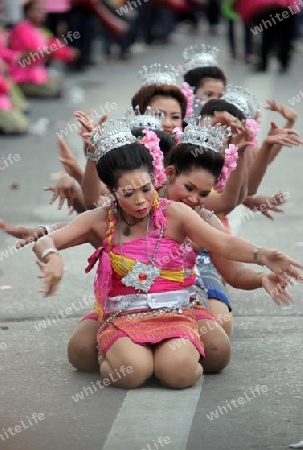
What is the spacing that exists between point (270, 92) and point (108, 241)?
9.30 m

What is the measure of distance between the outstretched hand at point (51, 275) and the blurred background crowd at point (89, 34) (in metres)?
7.11

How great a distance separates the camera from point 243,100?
6.38m

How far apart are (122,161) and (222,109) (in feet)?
4.65

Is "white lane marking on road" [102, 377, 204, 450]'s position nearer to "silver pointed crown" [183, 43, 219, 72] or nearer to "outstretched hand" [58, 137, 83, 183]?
"outstretched hand" [58, 137, 83, 183]

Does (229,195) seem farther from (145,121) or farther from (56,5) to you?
(56,5)

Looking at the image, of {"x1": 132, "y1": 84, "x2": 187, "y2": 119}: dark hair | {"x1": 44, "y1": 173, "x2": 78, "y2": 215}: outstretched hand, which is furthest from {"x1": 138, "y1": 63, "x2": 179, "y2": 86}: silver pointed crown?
{"x1": 44, "y1": 173, "x2": 78, "y2": 215}: outstretched hand

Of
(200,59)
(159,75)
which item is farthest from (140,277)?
(200,59)

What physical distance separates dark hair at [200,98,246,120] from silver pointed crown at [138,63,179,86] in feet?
1.26

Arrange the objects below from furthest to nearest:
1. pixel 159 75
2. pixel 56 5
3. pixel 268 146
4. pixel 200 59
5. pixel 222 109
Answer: pixel 56 5 < pixel 200 59 < pixel 159 75 < pixel 222 109 < pixel 268 146

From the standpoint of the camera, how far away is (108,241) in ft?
16.0

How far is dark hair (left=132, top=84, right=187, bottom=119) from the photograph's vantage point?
6.32 m

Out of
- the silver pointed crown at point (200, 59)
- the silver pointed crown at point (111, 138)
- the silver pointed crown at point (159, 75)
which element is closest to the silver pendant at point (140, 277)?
the silver pointed crown at point (111, 138)

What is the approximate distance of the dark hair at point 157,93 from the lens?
6320mm

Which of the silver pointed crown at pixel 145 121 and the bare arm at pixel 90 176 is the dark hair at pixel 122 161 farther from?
the silver pointed crown at pixel 145 121
